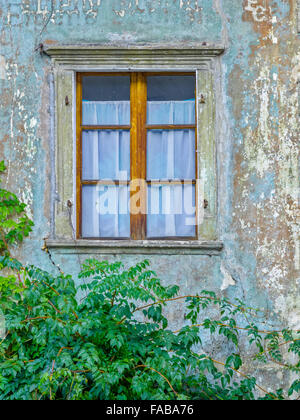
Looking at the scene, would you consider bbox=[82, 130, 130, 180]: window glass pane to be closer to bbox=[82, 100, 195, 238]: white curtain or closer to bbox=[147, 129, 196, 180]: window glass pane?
bbox=[82, 100, 195, 238]: white curtain

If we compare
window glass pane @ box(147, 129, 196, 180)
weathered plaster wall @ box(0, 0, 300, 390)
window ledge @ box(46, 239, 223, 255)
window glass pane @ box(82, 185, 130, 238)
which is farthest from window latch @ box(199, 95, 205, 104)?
window ledge @ box(46, 239, 223, 255)

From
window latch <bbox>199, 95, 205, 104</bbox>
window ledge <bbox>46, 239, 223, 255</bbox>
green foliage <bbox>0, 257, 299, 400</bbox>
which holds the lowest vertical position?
green foliage <bbox>0, 257, 299, 400</bbox>

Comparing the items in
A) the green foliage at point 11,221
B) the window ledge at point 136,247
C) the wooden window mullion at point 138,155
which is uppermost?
the wooden window mullion at point 138,155

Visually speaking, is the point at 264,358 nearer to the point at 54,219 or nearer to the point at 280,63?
the point at 54,219

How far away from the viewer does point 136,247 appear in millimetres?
5637

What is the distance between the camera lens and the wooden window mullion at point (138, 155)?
584cm

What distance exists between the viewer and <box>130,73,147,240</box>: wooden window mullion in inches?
230

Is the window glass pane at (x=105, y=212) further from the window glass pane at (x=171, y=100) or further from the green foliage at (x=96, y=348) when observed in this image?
the green foliage at (x=96, y=348)

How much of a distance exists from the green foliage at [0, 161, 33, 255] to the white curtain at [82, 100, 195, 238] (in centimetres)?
55

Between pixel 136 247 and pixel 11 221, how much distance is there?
1.12 m

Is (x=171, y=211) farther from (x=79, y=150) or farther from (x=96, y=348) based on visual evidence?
(x=96, y=348)

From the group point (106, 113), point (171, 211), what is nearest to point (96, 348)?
point (171, 211)

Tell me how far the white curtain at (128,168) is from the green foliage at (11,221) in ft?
1.80

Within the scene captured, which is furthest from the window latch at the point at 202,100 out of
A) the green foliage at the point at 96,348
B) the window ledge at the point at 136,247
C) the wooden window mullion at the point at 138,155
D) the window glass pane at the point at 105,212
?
the green foliage at the point at 96,348
